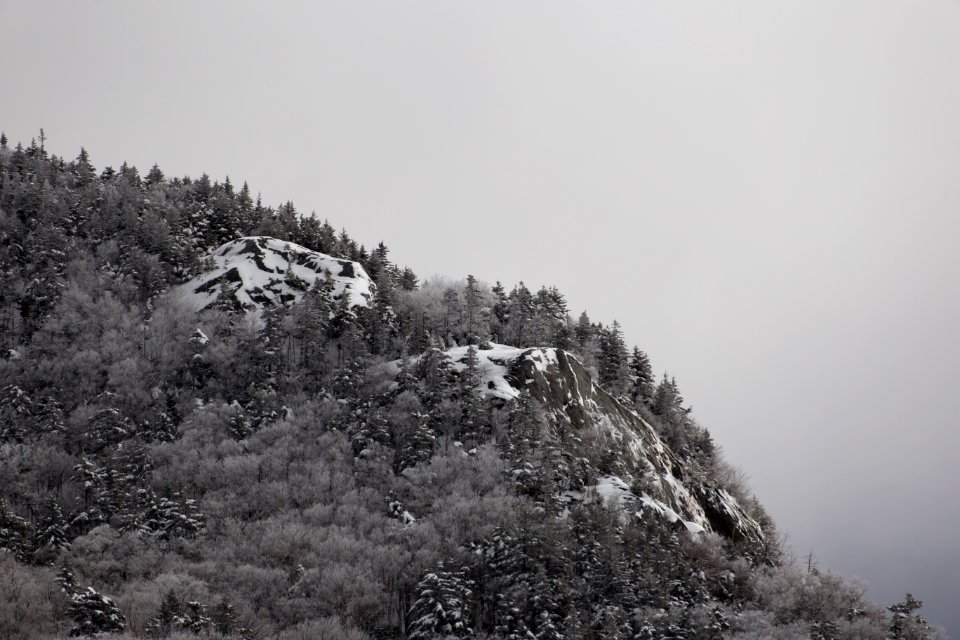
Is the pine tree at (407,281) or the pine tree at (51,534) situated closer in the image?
the pine tree at (51,534)

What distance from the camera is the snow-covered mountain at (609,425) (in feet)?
230

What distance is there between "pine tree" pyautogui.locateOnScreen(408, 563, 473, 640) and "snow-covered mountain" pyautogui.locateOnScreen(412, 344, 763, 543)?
23.2m

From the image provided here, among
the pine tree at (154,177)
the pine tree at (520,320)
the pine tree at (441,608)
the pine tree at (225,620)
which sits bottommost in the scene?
the pine tree at (225,620)

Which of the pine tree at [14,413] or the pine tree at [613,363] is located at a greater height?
the pine tree at [613,363]

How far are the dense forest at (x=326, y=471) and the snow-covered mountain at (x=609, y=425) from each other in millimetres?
584

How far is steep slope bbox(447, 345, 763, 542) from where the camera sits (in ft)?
230

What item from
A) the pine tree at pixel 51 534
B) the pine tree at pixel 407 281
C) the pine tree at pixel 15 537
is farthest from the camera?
the pine tree at pixel 407 281

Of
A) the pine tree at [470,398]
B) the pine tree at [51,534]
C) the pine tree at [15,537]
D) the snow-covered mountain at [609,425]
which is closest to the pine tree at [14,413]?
the pine tree at [51,534]

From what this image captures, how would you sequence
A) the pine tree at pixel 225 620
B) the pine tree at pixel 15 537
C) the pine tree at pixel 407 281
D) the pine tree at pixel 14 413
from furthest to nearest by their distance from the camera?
1. the pine tree at pixel 407 281
2. the pine tree at pixel 14 413
3. the pine tree at pixel 15 537
4. the pine tree at pixel 225 620

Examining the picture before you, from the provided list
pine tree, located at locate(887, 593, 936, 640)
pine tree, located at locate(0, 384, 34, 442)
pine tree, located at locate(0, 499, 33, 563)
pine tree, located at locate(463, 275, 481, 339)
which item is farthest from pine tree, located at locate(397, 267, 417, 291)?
pine tree, located at locate(887, 593, 936, 640)

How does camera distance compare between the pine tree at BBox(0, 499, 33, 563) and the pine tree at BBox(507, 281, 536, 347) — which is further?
the pine tree at BBox(507, 281, 536, 347)

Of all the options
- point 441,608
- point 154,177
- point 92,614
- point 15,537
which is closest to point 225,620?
point 92,614

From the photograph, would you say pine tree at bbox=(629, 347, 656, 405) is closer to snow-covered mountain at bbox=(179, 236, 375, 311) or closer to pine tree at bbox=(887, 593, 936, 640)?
snow-covered mountain at bbox=(179, 236, 375, 311)

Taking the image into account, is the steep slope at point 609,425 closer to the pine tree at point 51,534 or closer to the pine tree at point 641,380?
the pine tree at point 641,380
